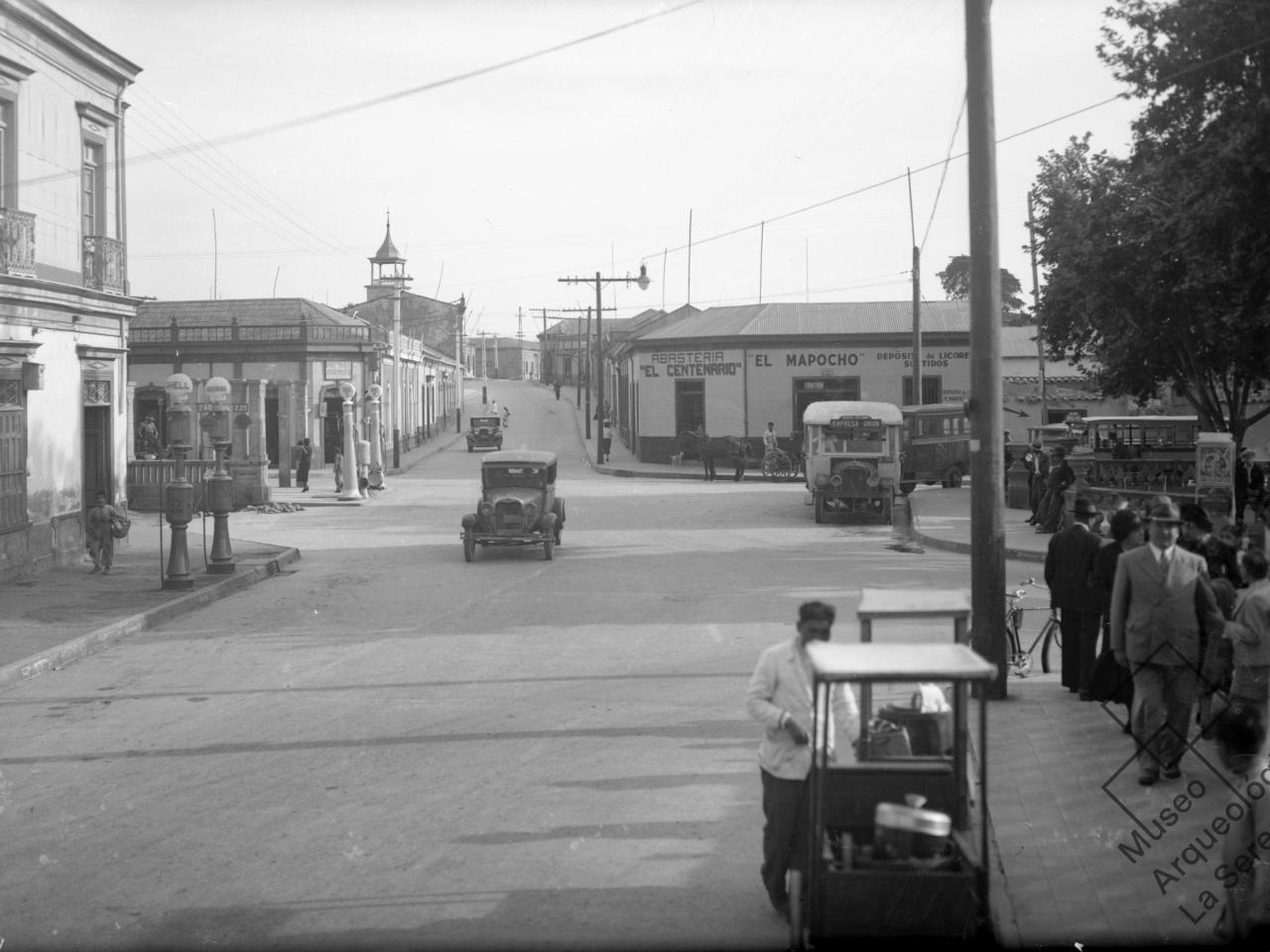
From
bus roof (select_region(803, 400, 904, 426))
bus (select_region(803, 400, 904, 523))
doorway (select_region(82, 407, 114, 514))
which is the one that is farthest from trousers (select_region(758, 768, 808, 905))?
bus roof (select_region(803, 400, 904, 426))

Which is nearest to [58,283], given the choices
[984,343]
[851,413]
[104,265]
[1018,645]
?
[104,265]

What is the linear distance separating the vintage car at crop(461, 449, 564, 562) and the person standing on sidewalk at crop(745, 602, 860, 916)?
15867mm

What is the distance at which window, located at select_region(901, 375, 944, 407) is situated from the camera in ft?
171

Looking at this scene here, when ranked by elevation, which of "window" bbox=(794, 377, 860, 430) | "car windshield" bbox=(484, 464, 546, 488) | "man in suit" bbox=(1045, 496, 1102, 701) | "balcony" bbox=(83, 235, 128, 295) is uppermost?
"balcony" bbox=(83, 235, 128, 295)

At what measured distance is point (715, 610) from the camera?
16.0m

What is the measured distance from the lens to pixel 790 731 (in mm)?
5848

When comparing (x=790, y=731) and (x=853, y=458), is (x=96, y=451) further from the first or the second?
(x=790, y=731)

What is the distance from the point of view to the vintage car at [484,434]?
63531 millimetres

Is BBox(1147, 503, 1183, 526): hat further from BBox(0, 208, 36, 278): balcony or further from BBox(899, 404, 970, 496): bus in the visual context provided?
BBox(899, 404, 970, 496): bus

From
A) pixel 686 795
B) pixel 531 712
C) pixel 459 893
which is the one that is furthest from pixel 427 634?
pixel 459 893

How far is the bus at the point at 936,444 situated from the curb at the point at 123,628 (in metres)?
23.7

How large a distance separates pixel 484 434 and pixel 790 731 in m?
58.4

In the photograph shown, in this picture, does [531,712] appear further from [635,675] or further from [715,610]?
[715,610]

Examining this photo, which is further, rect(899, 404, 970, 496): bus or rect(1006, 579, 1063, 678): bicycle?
rect(899, 404, 970, 496): bus
